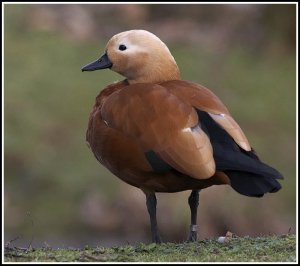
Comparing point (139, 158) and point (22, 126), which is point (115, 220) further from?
point (139, 158)

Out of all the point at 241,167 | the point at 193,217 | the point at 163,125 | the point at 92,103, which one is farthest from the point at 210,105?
the point at 92,103

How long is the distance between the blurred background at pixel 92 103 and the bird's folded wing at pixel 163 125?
2.40 meters

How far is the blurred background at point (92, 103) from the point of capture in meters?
8.77

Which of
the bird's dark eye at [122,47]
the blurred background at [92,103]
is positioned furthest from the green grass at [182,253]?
the blurred background at [92,103]

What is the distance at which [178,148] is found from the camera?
184 inches

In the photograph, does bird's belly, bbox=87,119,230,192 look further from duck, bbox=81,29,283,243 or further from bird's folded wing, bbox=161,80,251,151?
bird's folded wing, bbox=161,80,251,151

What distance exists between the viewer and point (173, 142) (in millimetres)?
4691

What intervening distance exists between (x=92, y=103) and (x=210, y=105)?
616 cm

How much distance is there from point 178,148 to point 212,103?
427 mm

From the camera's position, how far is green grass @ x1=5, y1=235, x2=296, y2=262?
4582 millimetres

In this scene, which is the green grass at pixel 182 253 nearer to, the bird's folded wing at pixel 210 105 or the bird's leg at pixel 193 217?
the bird's leg at pixel 193 217

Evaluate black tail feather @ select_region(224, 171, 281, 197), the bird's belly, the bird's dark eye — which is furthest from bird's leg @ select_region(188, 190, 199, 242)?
the bird's dark eye

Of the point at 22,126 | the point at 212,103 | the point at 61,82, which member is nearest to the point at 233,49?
the point at 61,82

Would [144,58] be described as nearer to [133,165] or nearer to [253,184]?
[133,165]
